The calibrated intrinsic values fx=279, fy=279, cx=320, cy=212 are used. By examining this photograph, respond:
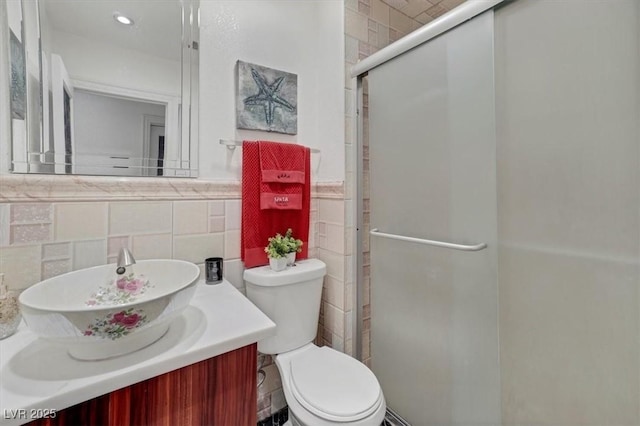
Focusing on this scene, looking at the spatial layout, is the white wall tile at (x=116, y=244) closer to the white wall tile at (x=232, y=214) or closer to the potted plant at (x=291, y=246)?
the white wall tile at (x=232, y=214)

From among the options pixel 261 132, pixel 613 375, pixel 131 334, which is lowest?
pixel 613 375

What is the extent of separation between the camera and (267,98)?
148 centimetres

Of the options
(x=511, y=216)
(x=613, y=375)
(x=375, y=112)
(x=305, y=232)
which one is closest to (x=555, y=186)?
(x=511, y=216)

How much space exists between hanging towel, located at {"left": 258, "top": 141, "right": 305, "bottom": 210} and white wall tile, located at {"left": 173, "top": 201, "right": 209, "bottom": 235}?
276mm

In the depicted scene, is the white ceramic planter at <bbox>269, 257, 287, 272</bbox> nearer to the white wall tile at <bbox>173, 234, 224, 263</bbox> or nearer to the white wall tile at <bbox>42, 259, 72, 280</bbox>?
the white wall tile at <bbox>173, 234, 224, 263</bbox>

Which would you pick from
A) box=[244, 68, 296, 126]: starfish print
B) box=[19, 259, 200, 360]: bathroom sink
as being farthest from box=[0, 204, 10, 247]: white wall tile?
box=[244, 68, 296, 126]: starfish print

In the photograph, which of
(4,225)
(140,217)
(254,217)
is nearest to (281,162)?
(254,217)

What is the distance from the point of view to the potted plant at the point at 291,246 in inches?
55.2

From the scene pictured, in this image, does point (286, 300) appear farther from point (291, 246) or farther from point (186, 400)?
point (186, 400)

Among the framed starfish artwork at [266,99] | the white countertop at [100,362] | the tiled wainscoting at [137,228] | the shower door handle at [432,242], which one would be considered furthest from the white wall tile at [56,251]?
the shower door handle at [432,242]

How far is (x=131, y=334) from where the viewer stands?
69 centimetres

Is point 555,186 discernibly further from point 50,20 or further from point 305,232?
point 50,20

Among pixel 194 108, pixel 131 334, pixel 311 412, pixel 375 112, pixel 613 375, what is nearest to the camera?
pixel 131 334

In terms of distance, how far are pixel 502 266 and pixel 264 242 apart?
1048 mm
